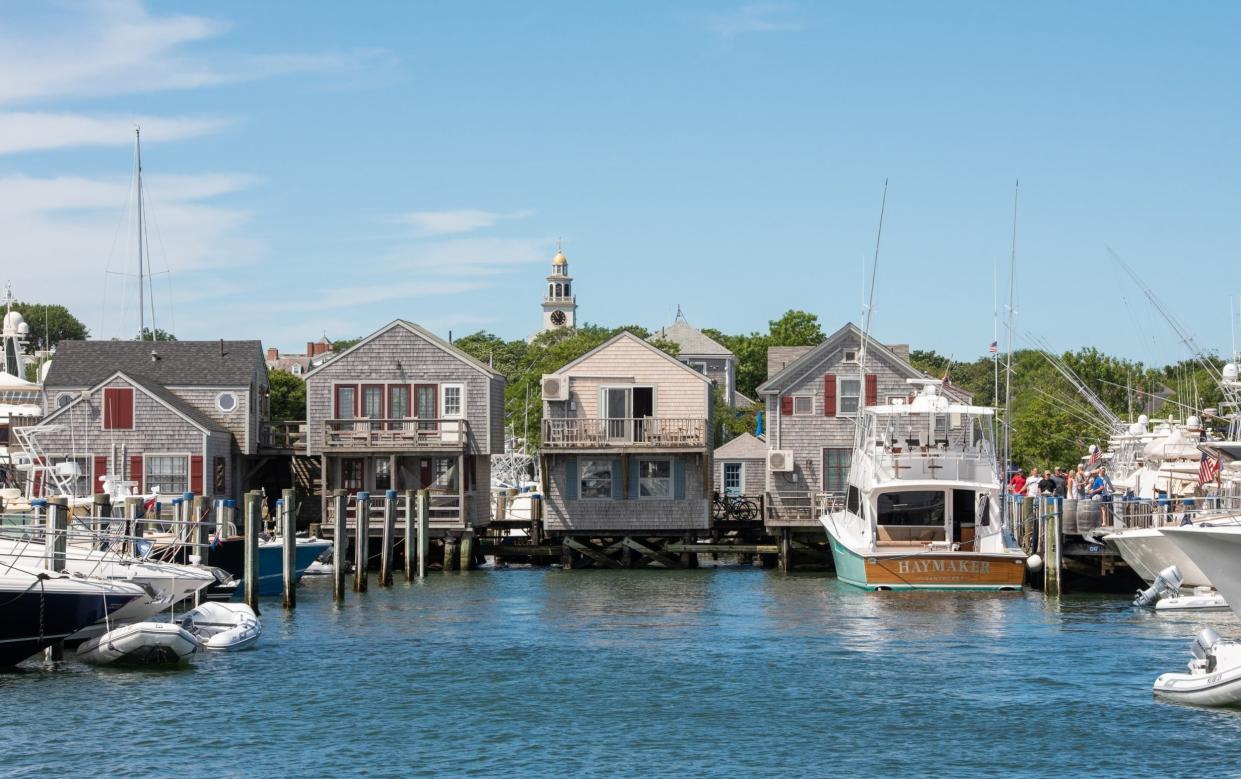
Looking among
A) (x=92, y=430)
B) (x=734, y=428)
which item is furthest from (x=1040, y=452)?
(x=92, y=430)

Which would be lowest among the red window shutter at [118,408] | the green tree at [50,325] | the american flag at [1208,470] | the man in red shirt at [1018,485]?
the man in red shirt at [1018,485]

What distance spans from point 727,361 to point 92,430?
55286mm

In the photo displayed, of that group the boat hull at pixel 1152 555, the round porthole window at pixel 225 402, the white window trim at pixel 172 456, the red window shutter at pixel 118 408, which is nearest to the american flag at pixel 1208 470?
the boat hull at pixel 1152 555

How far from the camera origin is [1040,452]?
7975cm

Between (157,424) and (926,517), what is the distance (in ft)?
79.4

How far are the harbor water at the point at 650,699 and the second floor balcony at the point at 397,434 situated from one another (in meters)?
13.3

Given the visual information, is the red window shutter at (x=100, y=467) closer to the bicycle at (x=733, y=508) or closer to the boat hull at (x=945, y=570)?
the bicycle at (x=733, y=508)

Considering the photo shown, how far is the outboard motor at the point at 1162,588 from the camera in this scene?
36938mm

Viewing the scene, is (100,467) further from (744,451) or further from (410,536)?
(744,451)

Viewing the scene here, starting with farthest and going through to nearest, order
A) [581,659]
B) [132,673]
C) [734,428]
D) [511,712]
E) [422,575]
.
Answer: [734,428]
[422,575]
[581,659]
[132,673]
[511,712]

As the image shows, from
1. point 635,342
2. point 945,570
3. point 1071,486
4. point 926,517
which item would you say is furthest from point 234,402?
point 1071,486

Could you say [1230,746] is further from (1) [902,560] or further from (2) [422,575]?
(2) [422,575]

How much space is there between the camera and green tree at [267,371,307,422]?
8519 centimetres

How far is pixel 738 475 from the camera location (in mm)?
63750
